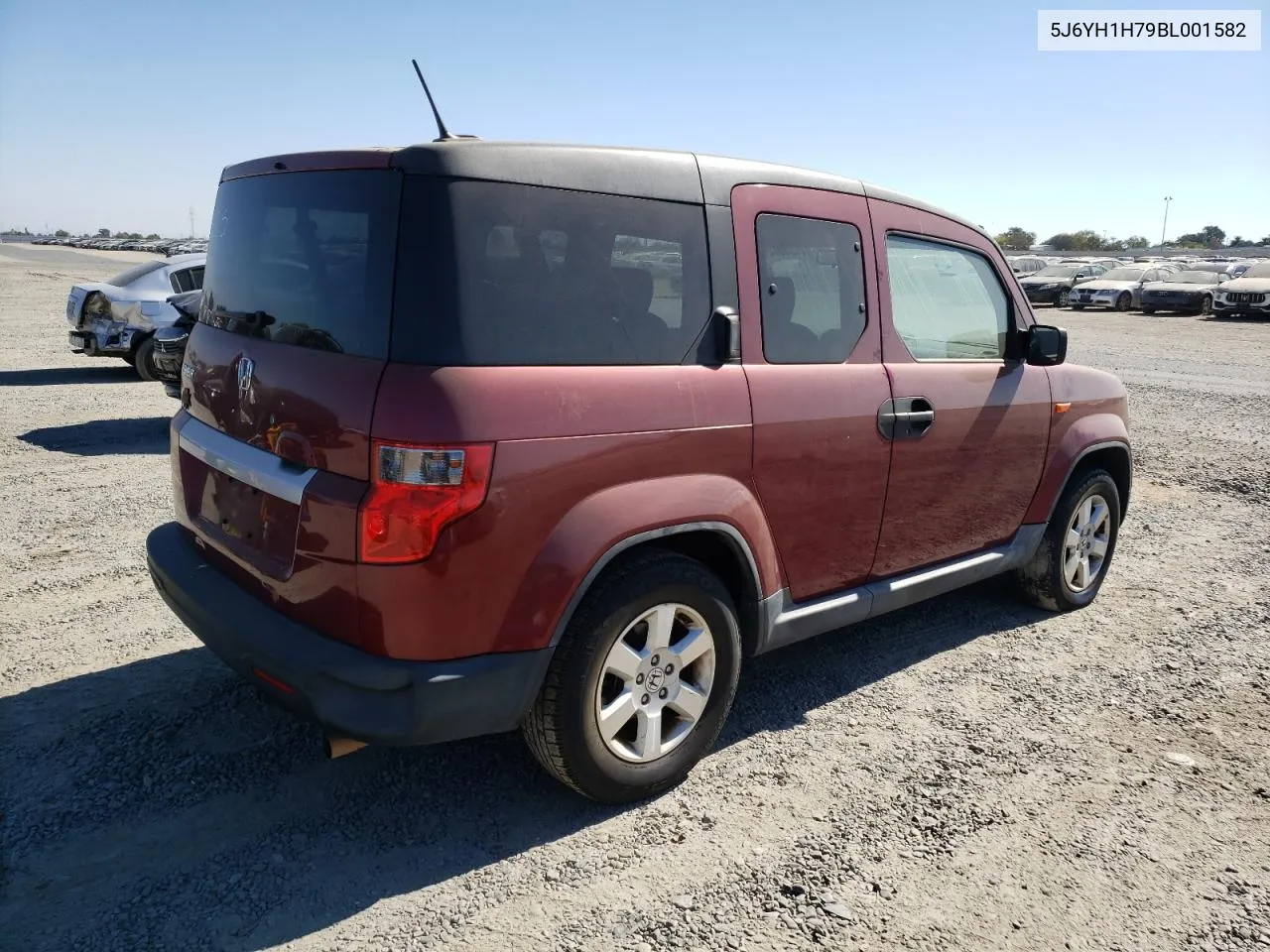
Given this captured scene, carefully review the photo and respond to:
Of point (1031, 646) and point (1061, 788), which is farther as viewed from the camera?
point (1031, 646)

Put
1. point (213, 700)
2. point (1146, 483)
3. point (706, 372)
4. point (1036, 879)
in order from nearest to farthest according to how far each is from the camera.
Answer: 1. point (1036, 879)
2. point (706, 372)
3. point (213, 700)
4. point (1146, 483)

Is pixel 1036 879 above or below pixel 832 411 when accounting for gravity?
below

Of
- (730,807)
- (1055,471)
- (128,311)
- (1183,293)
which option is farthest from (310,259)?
(1183,293)

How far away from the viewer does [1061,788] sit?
3352 millimetres

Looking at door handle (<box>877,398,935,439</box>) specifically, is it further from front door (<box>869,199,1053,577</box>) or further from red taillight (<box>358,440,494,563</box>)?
red taillight (<box>358,440,494,563</box>)

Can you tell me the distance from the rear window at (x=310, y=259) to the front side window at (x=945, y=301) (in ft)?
7.12

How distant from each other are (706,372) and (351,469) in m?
1.21

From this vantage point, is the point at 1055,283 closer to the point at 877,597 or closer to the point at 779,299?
the point at 877,597

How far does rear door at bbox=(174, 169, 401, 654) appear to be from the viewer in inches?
103

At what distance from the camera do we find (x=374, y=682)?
256 cm

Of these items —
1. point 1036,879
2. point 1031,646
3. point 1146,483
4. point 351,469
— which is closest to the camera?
point 351,469

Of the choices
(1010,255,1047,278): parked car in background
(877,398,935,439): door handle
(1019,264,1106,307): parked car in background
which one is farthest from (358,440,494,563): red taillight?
(1010,255,1047,278): parked car in background

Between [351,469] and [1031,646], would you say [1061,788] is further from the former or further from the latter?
[351,469]

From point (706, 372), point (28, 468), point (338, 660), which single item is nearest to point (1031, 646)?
point (706, 372)
